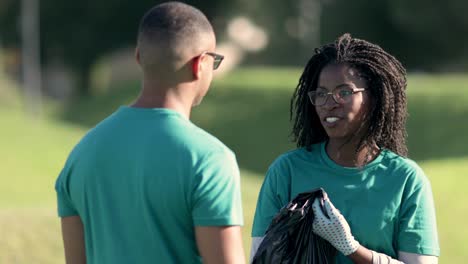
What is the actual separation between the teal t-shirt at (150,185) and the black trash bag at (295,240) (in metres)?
0.51

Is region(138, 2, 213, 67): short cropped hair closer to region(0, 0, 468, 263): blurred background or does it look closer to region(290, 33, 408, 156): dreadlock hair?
region(290, 33, 408, 156): dreadlock hair

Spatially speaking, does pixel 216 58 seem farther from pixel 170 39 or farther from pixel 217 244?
pixel 217 244

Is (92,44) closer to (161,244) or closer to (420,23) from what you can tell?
(420,23)

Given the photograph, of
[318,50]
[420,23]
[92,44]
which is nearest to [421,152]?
[420,23]

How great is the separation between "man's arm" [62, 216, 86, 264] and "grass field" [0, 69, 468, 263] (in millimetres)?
6610

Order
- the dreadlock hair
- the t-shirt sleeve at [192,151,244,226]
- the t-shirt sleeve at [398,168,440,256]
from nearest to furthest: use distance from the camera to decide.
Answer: the t-shirt sleeve at [192,151,244,226], the t-shirt sleeve at [398,168,440,256], the dreadlock hair

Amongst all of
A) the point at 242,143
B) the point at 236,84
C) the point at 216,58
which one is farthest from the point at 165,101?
the point at 236,84

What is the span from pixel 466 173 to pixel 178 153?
10941 millimetres

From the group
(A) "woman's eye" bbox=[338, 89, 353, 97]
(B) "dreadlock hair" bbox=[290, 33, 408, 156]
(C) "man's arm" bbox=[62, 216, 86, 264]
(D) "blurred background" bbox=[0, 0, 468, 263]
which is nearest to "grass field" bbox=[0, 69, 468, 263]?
(D) "blurred background" bbox=[0, 0, 468, 263]

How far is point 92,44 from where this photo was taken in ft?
183

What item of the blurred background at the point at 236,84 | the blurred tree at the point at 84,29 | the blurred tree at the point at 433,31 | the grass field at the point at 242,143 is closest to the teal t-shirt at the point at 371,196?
the blurred background at the point at 236,84

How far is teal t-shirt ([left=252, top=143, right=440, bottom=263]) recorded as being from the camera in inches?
158

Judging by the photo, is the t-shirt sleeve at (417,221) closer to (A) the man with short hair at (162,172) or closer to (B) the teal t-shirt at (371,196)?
(B) the teal t-shirt at (371,196)

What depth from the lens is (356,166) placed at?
4.20 m
